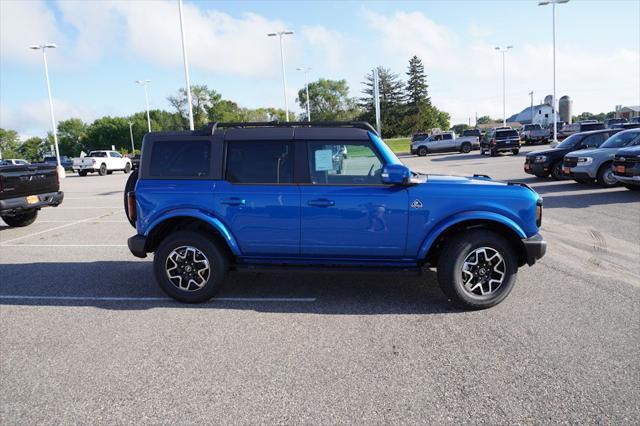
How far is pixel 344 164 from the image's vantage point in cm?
479

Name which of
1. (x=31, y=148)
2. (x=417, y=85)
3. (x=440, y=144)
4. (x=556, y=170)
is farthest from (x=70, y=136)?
(x=556, y=170)

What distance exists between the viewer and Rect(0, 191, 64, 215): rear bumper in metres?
9.30

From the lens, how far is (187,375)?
3.48 metres

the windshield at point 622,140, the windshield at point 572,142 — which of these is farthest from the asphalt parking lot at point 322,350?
the windshield at point 572,142

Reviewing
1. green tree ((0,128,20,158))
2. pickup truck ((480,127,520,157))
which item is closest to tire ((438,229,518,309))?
pickup truck ((480,127,520,157))

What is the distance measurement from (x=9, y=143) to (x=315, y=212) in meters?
159

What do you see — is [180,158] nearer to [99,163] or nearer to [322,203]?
[322,203]

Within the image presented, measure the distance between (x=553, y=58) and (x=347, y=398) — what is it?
40040 mm

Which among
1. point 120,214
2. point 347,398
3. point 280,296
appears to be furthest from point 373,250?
point 120,214

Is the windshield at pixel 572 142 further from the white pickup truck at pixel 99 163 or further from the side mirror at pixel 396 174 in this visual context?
the white pickup truck at pixel 99 163

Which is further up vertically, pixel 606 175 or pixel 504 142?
pixel 504 142

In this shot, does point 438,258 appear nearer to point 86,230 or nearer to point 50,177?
point 86,230

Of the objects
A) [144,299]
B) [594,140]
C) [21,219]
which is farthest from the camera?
[594,140]

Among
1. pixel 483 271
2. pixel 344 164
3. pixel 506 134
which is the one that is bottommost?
pixel 483 271
